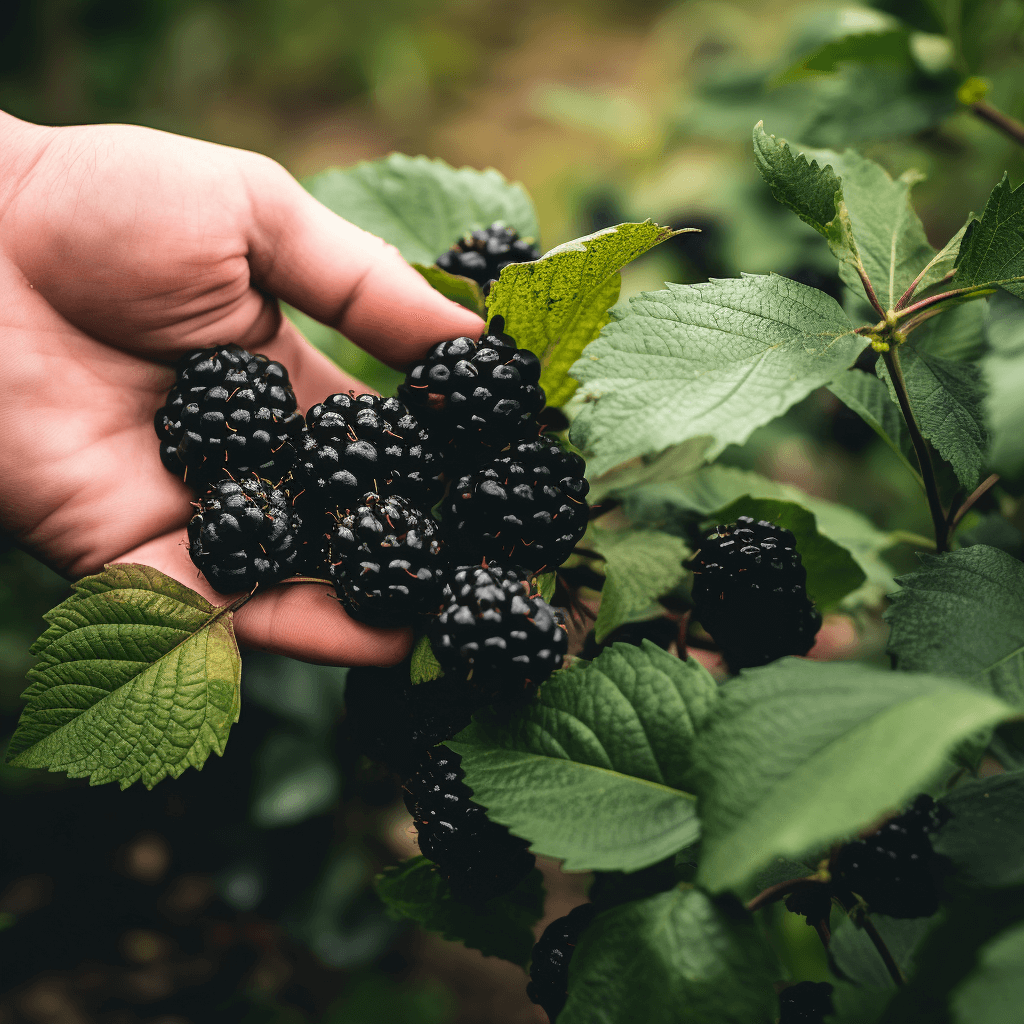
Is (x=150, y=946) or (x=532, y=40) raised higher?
(x=532, y=40)

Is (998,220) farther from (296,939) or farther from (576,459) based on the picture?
(296,939)

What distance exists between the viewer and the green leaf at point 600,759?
70 centimetres

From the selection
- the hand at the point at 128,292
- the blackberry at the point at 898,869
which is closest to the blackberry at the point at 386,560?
the hand at the point at 128,292

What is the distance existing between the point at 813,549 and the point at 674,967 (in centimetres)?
62

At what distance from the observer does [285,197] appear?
1.12 m

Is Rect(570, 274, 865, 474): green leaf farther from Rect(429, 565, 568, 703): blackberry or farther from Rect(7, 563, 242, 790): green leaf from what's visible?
Rect(7, 563, 242, 790): green leaf

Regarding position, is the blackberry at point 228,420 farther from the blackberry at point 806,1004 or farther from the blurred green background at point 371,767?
the blackberry at point 806,1004

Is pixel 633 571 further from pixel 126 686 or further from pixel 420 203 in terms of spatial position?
pixel 420 203

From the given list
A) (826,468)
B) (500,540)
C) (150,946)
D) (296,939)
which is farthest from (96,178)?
(826,468)

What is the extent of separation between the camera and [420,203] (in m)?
1.29

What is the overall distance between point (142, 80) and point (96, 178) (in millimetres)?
3015

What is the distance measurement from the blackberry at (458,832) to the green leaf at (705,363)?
42 cm

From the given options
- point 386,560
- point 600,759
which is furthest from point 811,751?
point 386,560

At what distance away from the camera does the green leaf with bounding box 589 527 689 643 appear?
92 cm
